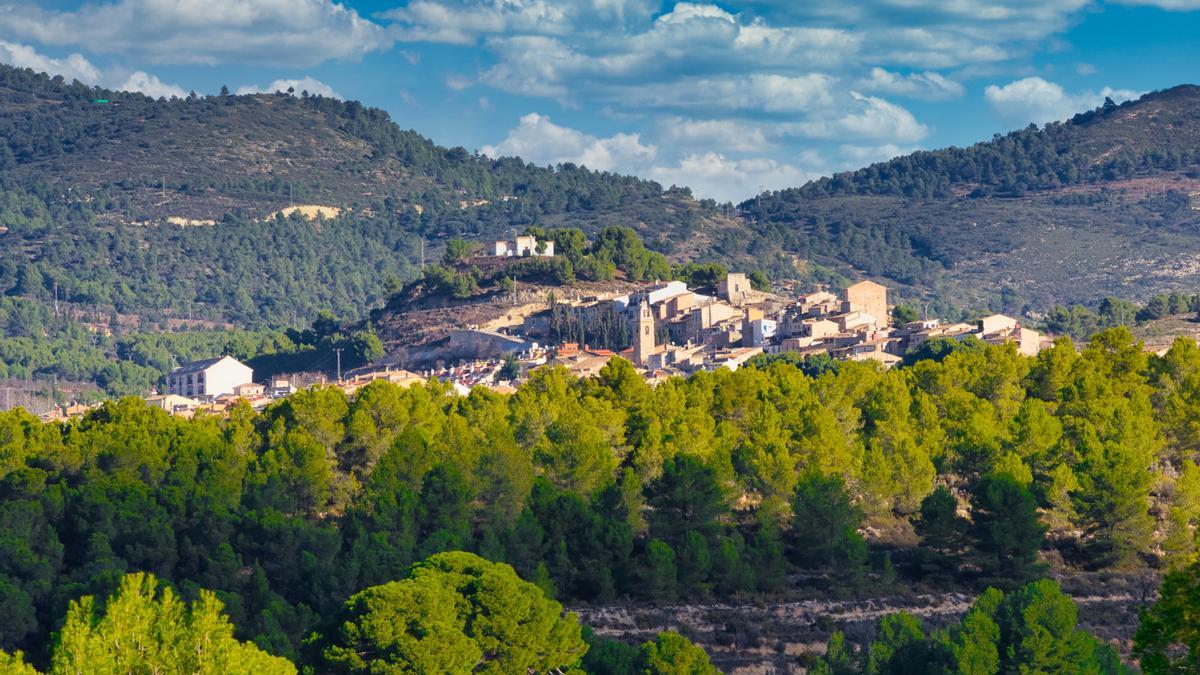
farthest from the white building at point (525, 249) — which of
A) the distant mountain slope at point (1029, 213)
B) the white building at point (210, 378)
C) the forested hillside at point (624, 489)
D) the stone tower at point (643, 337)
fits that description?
Result: the forested hillside at point (624, 489)

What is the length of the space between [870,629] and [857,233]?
12357 cm

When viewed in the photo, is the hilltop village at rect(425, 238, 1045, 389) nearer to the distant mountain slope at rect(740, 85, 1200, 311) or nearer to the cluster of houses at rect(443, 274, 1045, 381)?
the cluster of houses at rect(443, 274, 1045, 381)

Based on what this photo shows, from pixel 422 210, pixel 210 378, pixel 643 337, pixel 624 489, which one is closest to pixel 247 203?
pixel 422 210

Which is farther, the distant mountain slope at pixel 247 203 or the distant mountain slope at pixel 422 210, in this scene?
the distant mountain slope at pixel 247 203

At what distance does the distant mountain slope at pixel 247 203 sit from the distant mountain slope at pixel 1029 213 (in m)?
11.9

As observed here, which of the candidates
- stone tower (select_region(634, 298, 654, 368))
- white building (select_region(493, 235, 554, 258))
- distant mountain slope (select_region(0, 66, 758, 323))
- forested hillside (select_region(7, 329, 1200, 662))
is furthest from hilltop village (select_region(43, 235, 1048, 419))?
distant mountain slope (select_region(0, 66, 758, 323))

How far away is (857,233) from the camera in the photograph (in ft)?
536

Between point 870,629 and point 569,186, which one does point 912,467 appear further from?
point 569,186

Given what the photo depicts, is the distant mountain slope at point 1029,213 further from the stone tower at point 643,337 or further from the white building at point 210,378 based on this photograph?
the white building at point 210,378

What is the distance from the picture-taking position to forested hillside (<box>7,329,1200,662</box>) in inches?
1699

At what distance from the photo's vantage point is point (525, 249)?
109438mm

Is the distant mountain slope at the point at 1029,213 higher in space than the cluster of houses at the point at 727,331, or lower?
higher

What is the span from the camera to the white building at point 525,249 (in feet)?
357

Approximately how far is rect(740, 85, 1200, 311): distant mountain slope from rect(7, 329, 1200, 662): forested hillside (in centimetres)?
8700
